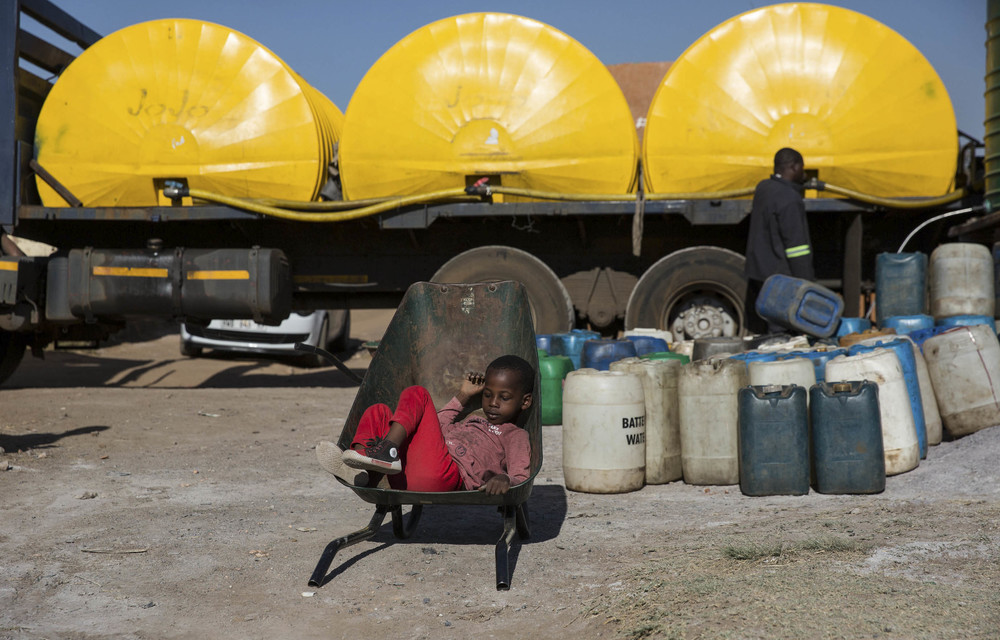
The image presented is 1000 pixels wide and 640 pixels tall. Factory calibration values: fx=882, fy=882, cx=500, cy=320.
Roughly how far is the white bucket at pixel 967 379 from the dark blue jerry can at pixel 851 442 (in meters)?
1.30

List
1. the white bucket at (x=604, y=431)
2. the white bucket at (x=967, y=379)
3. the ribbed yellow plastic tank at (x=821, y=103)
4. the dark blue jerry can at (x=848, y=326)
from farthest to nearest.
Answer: the ribbed yellow plastic tank at (x=821, y=103) → the dark blue jerry can at (x=848, y=326) → the white bucket at (x=967, y=379) → the white bucket at (x=604, y=431)

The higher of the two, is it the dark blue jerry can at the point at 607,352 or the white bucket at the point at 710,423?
the dark blue jerry can at the point at 607,352

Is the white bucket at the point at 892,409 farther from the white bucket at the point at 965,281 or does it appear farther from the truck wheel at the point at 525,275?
the truck wheel at the point at 525,275

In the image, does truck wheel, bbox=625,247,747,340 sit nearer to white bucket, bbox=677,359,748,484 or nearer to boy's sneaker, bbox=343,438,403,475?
white bucket, bbox=677,359,748,484

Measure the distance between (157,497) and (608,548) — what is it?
2.75 m

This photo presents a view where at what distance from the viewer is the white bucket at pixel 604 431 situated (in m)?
5.17

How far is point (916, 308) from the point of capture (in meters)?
8.08

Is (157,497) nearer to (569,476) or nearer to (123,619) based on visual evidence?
(123,619)

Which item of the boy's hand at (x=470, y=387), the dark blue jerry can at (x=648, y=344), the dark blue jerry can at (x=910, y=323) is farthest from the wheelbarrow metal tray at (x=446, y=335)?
the dark blue jerry can at (x=910, y=323)

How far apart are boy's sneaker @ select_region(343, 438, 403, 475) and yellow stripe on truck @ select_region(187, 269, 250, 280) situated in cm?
562

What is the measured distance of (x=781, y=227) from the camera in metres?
7.76

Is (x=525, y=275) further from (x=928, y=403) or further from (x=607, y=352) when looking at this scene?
(x=928, y=403)

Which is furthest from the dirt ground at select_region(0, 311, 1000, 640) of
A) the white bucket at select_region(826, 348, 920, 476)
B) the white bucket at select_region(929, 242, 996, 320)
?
the white bucket at select_region(929, 242, 996, 320)

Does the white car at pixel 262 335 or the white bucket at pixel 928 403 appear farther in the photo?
the white car at pixel 262 335
